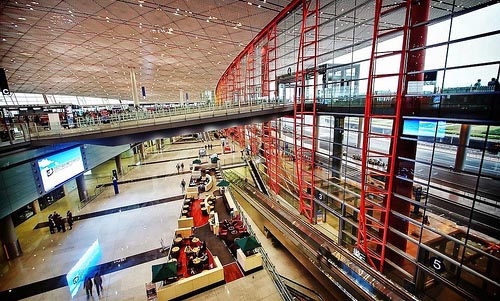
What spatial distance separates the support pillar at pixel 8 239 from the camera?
1095 centimetres

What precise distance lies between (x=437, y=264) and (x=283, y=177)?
1101cm

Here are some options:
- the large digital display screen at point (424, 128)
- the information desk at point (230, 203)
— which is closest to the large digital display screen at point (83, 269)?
the information desk at point (230, 203)

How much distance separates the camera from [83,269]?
33.4ft

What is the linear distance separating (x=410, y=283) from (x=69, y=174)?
67.5 ft

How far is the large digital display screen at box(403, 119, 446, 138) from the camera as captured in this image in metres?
7.10

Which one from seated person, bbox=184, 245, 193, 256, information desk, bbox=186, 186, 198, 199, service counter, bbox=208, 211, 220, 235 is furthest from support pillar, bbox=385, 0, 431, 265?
information desk, bbox=186, 186, 198, 199

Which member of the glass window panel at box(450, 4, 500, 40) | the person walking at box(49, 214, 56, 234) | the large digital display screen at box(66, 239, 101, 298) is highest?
the glass window panel at box(450, 4, 500, 40)

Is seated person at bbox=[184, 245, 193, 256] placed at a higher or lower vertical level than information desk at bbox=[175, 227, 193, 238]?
higher

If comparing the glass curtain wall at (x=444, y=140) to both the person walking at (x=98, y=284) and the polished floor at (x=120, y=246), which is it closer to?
the polished floor at (x=120, y=246)

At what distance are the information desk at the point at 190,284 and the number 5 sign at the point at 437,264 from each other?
7.58 metres

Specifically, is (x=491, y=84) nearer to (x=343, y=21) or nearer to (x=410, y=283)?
(x=410, y=283)

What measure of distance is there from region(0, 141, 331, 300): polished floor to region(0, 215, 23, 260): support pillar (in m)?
0.46

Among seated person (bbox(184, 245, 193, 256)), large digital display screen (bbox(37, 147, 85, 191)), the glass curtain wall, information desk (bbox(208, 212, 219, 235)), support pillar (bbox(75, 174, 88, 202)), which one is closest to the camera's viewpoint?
the glass curtain wall

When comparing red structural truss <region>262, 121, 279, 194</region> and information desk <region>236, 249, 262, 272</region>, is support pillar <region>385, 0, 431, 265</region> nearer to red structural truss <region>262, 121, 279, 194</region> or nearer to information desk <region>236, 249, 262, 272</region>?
information desk <region>236, 249, 262, 272</region>
